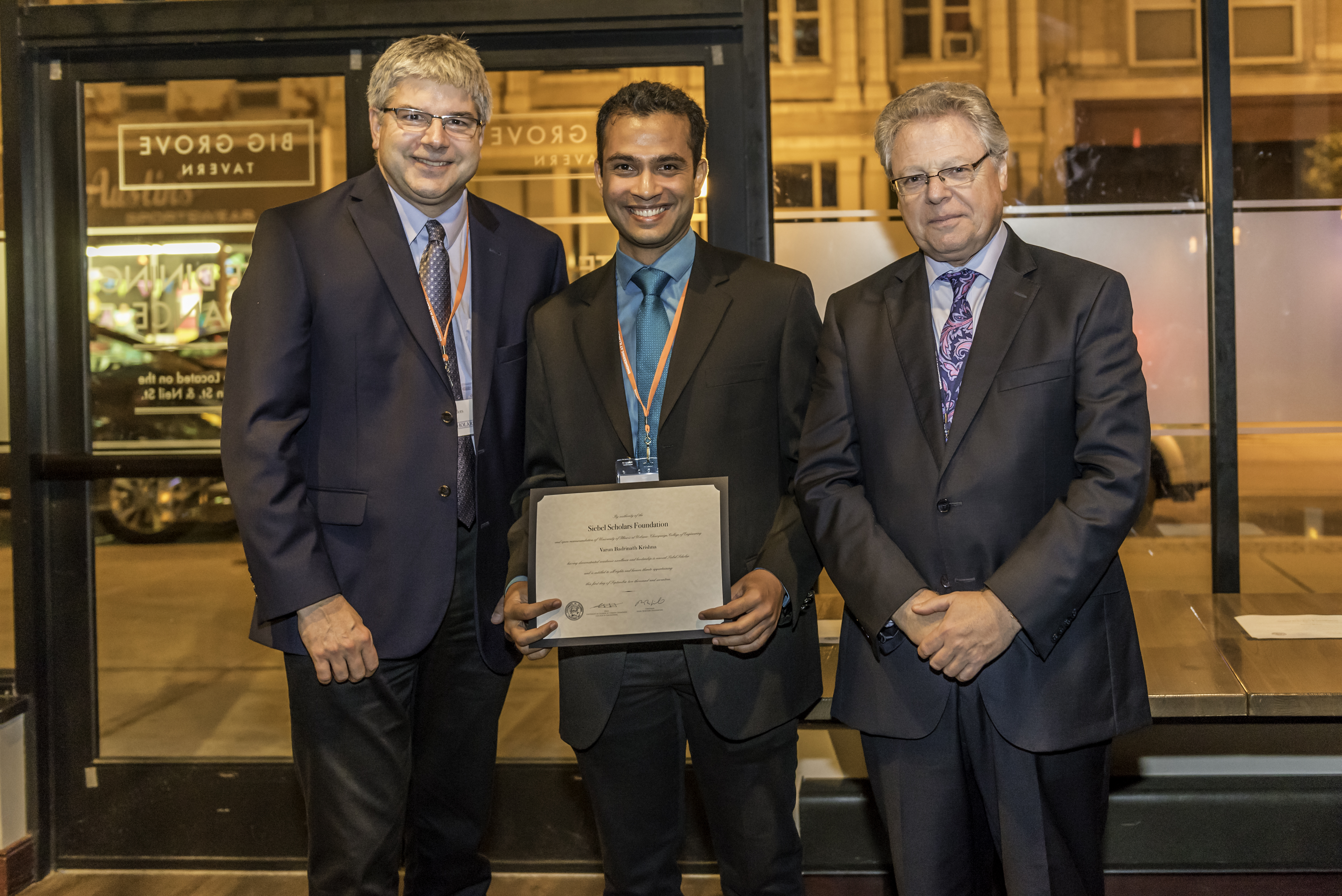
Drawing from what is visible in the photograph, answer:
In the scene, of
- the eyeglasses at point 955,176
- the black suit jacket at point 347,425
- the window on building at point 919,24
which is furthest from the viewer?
the window on building at point 919,24

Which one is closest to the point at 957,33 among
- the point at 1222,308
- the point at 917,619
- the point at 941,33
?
the point at 941,33

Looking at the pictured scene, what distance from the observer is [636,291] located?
2117mm

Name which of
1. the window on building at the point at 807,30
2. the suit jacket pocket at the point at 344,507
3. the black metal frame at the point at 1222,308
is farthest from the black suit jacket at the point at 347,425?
the black metal frame at the point at 1222,308

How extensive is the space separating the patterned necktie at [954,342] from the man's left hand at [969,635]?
290mm

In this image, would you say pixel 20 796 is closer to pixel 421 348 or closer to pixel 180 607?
pixel 421 348

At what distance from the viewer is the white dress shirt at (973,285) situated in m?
1.89

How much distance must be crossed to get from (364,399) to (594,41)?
5.16ft

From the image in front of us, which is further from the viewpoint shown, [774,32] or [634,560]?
[774,32]

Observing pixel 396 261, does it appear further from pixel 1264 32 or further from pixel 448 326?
pixel 1264 32

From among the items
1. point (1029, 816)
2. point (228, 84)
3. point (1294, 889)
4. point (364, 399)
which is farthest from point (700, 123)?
point (1294, 889)

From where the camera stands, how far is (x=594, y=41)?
311cm

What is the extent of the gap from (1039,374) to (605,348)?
0.81 meters

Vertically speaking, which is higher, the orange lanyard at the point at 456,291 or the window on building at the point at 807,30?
the window on building at the point at 807,30

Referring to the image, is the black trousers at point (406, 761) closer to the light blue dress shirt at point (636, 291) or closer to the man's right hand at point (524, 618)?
the man's right hand at point (524, 618)
